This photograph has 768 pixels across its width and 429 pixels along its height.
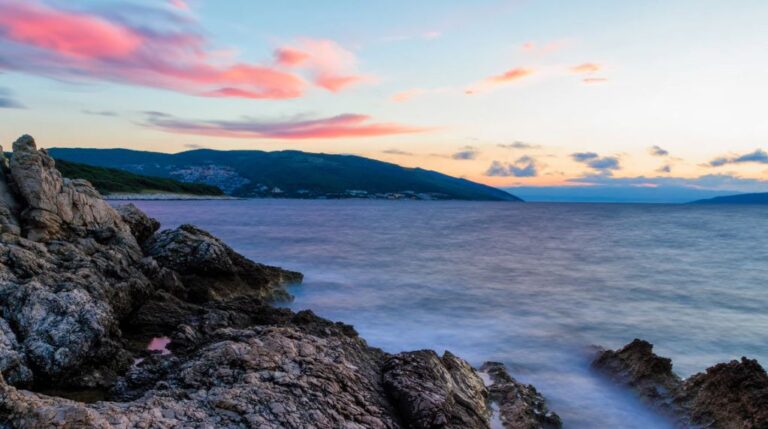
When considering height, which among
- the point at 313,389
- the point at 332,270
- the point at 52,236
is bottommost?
the point at 332,270

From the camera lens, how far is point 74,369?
720 cm

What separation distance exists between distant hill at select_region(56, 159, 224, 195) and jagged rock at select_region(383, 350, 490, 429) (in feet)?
411

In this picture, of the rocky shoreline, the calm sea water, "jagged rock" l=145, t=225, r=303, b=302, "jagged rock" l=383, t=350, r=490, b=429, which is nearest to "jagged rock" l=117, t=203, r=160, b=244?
"jagged rock" l=145, t=225, r=303, b=302

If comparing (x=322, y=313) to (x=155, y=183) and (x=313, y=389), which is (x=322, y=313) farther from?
(x=155, y=183)

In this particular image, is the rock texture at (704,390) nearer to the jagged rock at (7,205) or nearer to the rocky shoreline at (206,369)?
the rocky shoreline at (206,369)

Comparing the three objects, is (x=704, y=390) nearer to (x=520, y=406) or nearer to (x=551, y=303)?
(x=520, y=406)

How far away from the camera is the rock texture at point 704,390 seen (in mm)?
8094

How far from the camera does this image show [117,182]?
132375mm

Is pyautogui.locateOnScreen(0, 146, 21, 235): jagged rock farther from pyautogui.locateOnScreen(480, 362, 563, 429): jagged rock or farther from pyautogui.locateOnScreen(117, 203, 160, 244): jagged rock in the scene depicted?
pyautogui.locateOnScreen(480, 362, 563, 429): jagged rock

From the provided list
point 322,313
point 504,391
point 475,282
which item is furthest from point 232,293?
point 475,282

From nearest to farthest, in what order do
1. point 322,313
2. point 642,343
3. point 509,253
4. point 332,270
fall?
point 642,343
point 322,313
point 332,270
point 509,253

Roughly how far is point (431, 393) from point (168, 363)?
4.16 metres

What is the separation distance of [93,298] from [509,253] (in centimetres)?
3528

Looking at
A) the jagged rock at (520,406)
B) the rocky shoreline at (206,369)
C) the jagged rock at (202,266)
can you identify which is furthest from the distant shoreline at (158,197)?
the jagged rock at (520,406)
